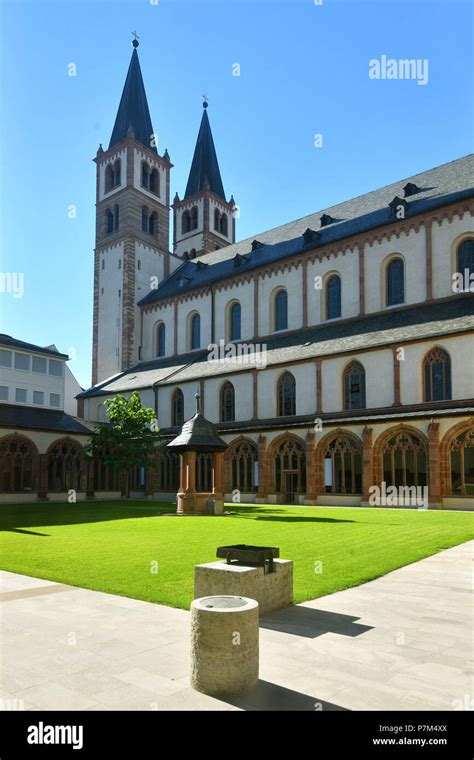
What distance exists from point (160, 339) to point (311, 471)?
2646 centimetres

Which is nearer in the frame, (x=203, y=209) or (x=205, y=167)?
(x=203, y=209)

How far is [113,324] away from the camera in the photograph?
57.9 meters

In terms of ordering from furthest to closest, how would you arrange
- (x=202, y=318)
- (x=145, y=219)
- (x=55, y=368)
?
(x=145, y=219), (x=202, y=318), (x=55, y=368)

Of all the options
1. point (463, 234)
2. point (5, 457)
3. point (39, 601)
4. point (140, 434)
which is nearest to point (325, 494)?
point (140, 434)

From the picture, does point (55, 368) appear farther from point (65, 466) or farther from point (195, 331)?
point (195, 331)

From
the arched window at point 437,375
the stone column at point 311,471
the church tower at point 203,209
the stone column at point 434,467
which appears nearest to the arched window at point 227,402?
the stone column at point 311,471

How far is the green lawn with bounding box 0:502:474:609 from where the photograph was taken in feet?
32.2

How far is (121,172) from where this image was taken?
60500 millimetres

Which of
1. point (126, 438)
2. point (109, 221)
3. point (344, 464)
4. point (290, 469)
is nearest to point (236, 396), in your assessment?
point (290, 469)

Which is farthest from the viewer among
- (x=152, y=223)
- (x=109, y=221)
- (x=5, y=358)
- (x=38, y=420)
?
(x=152, y=223)

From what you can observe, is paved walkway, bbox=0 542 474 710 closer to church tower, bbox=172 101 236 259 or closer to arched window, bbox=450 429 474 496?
arched window, bbox=450 429 474 496

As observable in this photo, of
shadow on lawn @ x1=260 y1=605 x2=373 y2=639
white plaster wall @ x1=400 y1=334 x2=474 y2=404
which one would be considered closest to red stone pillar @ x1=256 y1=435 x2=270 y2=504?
white plaster wall @ x1=400 y1=334 x2=474 y2=404

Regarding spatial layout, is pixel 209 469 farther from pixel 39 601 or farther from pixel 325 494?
pixel 39 601

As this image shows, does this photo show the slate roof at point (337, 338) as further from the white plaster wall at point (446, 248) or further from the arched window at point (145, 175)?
the arched window at point (145, 175)
